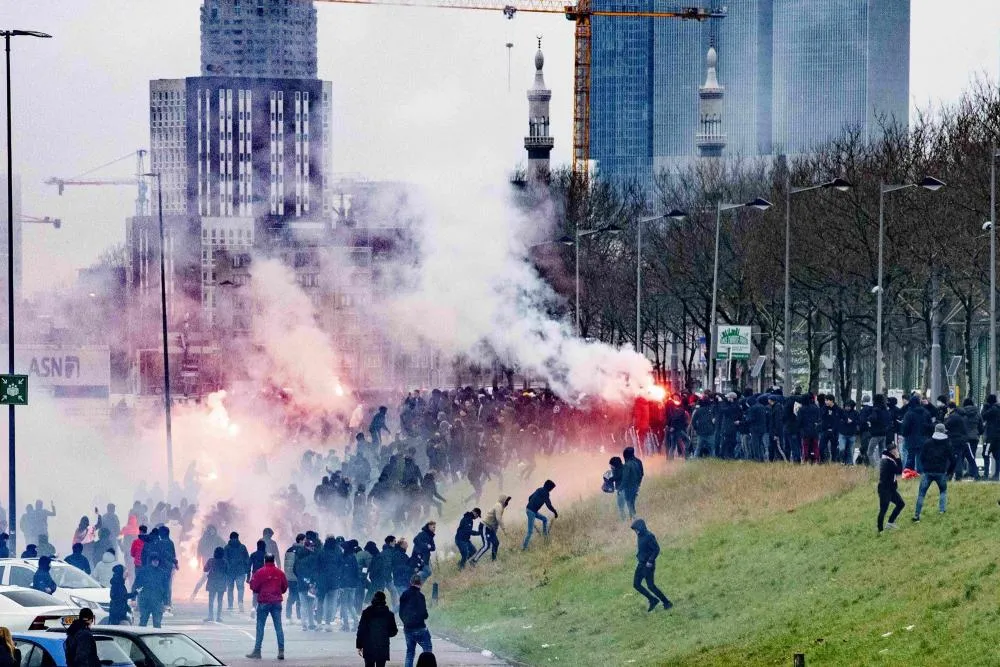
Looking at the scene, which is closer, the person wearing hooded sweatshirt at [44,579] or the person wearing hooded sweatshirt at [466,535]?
the person wearing hooded sweatshirt at [44,579]

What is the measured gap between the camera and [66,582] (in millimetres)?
34812

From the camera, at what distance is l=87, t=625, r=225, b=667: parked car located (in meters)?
22.6

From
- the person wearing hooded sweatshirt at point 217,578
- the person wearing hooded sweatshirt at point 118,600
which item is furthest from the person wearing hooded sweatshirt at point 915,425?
the person wearing hooded sweatshirt at point 118,600

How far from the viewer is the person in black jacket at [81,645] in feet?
72.0

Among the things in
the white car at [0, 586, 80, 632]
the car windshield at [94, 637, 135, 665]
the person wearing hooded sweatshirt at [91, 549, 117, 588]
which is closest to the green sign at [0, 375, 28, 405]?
the person wearing hooded sweatshirt at [91, 549, 117, 588]

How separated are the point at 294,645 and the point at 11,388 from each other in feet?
47.1

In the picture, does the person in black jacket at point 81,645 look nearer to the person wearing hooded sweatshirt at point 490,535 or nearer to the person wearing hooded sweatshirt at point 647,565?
the person wearing hooded sweatshirt at point 647,565

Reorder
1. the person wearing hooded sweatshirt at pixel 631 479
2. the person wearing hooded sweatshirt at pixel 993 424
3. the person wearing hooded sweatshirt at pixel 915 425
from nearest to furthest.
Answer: the person wearing hooded sweatshirt at pixel 915 425 < the person wearing hooded sweatshirt at pixel 993 424 < the person wearing hooded sweatshirt at pixel 631 479

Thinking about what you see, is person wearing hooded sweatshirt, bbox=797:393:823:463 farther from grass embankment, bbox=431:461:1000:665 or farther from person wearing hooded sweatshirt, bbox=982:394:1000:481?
person wearing hooded sweatshirt, bbox=982:394:1000:481

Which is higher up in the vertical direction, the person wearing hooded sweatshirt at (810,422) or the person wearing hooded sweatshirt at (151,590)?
the person wearing hooded sweatshirt at (810,422)

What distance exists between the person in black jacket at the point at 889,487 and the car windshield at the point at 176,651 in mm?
15642

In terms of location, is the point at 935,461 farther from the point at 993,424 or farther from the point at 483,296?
the point at 483,296

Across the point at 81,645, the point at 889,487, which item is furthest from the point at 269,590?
the point at 889,487

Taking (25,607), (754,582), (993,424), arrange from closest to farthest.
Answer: (25,607) → (754,582) → (993,424)
